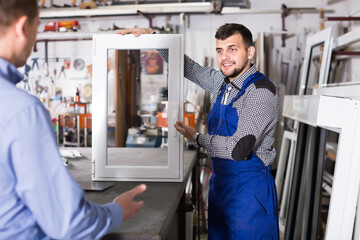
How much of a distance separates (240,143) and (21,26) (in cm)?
112

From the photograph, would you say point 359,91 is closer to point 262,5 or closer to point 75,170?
point 75,170

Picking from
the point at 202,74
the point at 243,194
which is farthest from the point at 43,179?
the point at 202,74

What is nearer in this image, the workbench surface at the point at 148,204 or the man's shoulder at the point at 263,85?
the workbench surface at the point at 148,204

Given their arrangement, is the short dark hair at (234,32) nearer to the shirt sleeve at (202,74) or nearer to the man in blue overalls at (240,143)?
the man in blue overalls at (240,143)

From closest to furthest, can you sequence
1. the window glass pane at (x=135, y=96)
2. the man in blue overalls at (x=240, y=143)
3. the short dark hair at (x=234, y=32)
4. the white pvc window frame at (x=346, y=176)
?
the white pvc window frame at (x=346, y=176)
the man in blue overalls at (x=240, y=143)
the short dark hair at (x=234, y=32)
the window glass pane at (x=135, y=96)

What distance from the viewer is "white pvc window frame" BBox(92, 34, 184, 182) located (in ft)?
5.21

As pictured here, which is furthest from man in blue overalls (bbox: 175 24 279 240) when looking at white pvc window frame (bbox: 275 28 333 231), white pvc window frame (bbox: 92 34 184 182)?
white pvc window frame (bbox: 275 28 333 231)

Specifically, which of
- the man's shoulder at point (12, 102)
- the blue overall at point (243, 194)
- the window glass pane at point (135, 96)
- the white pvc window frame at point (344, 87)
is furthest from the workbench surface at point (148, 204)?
the window glass pane at point (135, 96)

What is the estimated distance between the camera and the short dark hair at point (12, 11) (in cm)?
67

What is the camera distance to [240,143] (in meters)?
1.58

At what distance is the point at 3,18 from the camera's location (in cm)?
68

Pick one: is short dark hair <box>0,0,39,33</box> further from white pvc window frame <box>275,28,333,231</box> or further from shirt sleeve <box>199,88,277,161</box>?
white pvc window frame <box>275,28,333,231</box>

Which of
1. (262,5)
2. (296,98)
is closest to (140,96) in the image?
(262,5)

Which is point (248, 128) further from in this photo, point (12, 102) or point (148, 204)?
point (12, 102)
